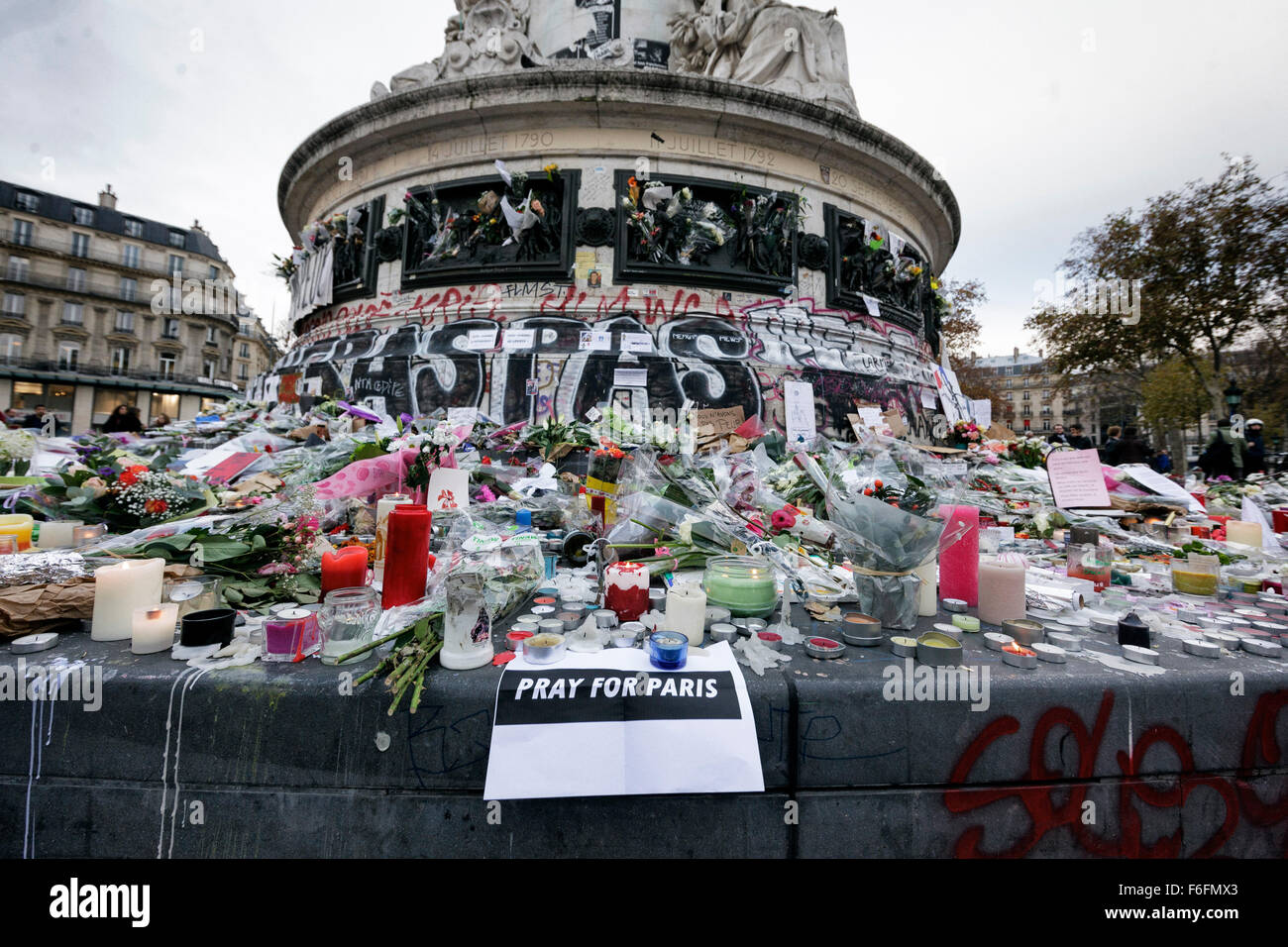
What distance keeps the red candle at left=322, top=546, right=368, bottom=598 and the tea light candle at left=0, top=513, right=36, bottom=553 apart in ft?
6.76

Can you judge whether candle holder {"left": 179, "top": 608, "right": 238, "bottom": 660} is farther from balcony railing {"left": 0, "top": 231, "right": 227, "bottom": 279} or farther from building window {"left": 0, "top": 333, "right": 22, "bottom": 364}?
balcony railing {"left": 0, "top": 231, "right": 227, "bottom": 279}

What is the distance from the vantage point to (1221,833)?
178 cm

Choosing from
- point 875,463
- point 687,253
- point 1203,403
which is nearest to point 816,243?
point 687,253

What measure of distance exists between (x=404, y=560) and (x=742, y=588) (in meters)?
1.51

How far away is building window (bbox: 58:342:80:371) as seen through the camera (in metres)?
45.0

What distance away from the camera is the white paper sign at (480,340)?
361 inches

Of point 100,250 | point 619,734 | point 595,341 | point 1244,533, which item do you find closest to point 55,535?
point 619,734

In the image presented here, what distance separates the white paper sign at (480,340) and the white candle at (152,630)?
25.5 ft

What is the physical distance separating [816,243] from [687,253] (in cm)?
276

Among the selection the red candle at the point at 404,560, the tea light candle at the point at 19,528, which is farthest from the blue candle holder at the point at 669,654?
the tea light candle at the point at 19,528
